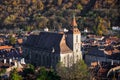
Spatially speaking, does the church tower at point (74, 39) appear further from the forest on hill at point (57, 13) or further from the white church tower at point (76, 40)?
the forest on hill at point (57, 13)

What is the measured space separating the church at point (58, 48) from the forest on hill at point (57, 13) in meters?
37.1

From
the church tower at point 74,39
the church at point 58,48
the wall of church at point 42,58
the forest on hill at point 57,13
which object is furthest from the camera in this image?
the forest on hill at point 57,13

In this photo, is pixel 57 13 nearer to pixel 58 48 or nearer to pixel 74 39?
pixel 74 39

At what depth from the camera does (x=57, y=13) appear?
116 metres

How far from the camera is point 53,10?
392 ft

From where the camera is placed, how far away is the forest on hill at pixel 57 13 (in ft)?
344

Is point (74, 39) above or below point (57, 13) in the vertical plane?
above

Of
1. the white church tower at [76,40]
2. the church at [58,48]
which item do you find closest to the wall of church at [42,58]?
the church at [58,48]

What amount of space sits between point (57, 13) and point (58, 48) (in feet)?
199

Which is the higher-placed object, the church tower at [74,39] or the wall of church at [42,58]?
the church tower at [74,39]

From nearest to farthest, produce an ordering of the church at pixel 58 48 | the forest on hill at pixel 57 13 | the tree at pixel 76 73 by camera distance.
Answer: the tree at pixel 76 73
the church at pixel 58 48
the forest on hill at pixel 57 13

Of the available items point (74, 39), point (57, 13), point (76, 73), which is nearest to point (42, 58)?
point (74, 39)

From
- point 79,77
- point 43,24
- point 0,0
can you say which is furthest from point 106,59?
point 0,0

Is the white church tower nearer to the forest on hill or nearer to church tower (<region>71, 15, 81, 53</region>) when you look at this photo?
church tower (<region>71, 15, 81, 53</region>)
